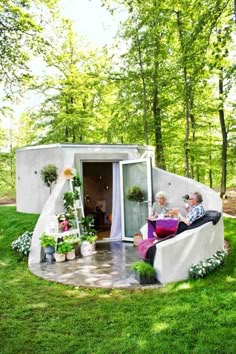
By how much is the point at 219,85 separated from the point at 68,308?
11972mm

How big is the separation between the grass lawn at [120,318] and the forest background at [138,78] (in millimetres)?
4855

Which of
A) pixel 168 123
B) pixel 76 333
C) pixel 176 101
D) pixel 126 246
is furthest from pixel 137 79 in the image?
pixel 76 333

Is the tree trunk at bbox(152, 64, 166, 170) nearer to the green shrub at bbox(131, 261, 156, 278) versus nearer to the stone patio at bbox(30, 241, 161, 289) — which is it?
the stone patio at bbox(30, 241, 161, 289)

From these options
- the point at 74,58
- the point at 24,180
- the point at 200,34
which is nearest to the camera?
the point at 200,34

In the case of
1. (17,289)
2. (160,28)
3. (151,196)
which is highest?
(160,28)

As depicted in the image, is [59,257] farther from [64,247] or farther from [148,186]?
[148,186]

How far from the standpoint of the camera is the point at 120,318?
12.8 feet

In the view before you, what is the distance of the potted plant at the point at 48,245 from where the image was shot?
678 cm

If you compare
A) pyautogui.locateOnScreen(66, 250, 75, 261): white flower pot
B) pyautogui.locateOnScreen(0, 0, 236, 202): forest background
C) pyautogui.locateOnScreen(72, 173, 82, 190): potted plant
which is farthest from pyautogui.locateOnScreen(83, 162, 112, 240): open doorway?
pyautogui.locateOnScreen(66, 250, 75, 261): white flower pot

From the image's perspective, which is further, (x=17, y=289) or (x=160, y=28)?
(x=160, y=28)

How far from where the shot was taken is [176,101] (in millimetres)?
13422

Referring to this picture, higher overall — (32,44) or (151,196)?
(32,44)

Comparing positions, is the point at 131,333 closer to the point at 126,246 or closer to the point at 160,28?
the point at 126,246

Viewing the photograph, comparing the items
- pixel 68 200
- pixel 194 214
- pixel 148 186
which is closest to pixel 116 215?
pixel 148 186
